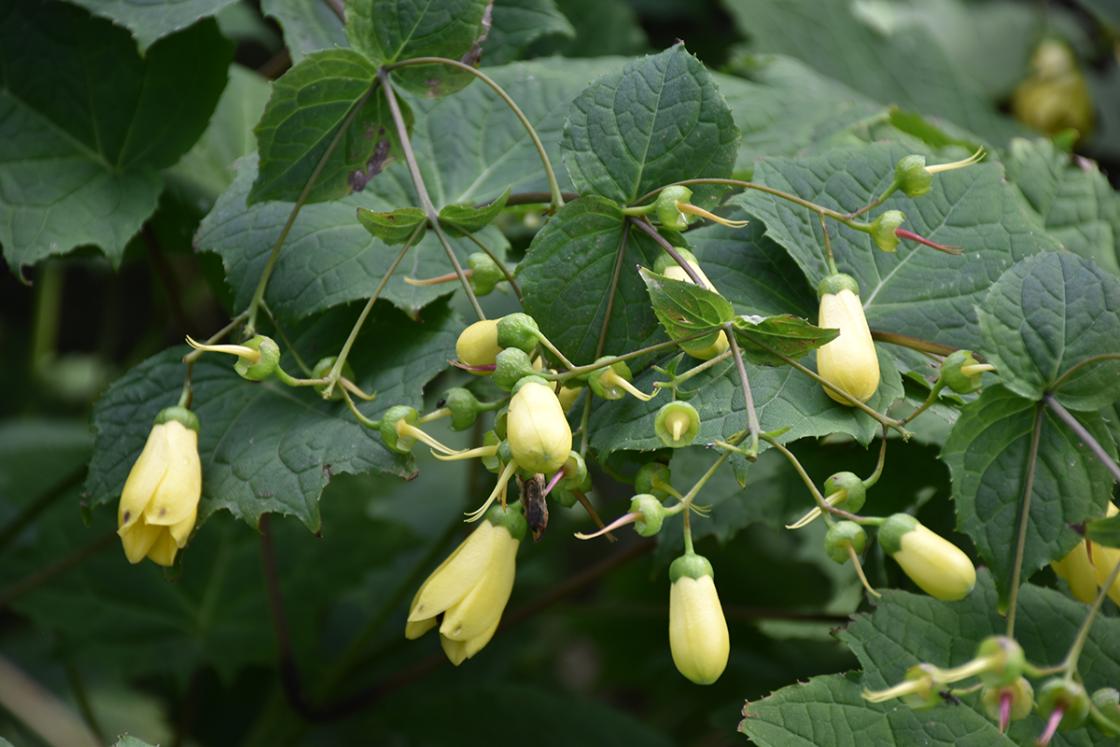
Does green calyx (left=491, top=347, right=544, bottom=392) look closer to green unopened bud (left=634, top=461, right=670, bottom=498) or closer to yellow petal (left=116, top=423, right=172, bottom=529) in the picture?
green unopened bud (left=634, top=461, right=670, bottom=498)

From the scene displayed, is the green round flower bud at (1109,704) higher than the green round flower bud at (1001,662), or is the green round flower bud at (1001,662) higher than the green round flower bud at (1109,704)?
the green round flower bud at (1001,662)

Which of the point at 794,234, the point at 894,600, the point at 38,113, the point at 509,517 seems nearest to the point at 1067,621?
the point at 894,600

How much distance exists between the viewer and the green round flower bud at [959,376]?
2.98ft

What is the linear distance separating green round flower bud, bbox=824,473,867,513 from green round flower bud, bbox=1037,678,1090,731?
189mm

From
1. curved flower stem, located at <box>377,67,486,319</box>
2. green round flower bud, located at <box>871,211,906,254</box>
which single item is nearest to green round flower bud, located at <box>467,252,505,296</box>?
curved flower stem, located at <box>377,67,486,319</box>

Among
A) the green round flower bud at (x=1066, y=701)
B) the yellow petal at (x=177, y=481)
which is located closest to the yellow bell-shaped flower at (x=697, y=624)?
the green round flower bud at (x=1066, y=701)

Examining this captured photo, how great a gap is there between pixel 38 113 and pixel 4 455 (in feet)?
2.67

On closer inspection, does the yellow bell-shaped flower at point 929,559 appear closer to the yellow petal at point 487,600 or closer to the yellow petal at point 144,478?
the yellow petal at point 487,600

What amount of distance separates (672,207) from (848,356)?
0.64 feet

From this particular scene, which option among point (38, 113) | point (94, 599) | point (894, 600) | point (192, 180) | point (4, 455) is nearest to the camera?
point (894, 600)

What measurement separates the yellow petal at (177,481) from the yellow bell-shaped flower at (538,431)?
0.33 m

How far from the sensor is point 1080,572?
3.31 ft

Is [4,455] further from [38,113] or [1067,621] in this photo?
[1067,621]

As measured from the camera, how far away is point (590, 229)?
983 millimetres
